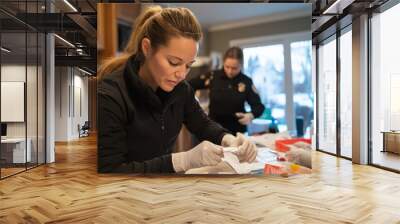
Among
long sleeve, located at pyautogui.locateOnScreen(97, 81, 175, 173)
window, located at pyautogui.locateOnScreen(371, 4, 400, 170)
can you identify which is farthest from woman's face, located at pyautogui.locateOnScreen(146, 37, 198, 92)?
window, located at pyautogui.locateOnScreen(371, 4, 400, 170)

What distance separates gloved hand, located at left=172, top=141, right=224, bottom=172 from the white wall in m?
1.41

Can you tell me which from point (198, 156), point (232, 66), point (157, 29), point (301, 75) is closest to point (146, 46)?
point (157, 29)

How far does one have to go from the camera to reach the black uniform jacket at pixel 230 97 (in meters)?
4.81

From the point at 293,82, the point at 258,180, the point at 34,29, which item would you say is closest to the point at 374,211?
the point at 258,180

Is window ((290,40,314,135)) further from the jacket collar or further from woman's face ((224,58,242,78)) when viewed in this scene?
the jacket collar

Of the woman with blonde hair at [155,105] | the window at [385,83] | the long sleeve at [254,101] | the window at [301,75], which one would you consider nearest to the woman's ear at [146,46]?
the woman with blonde hair at [155,105]

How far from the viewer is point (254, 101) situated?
4871 mm

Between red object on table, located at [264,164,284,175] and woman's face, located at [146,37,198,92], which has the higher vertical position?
woman's face, located at [146,37,198,92]

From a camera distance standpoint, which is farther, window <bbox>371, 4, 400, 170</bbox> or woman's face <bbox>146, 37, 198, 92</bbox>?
window <bbox>371, 4, 400, 170</bbox>

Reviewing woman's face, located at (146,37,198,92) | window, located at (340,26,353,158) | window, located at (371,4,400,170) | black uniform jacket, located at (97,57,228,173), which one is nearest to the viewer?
woman's face, located at (146,37,198,92)

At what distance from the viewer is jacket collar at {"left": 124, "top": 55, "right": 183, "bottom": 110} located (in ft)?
15.1

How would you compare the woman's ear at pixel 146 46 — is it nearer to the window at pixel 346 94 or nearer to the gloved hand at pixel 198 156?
the gloved hand at pixel 198 156

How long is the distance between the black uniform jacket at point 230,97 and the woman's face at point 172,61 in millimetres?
345

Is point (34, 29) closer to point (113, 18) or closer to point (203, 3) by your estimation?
point (113, 18)
